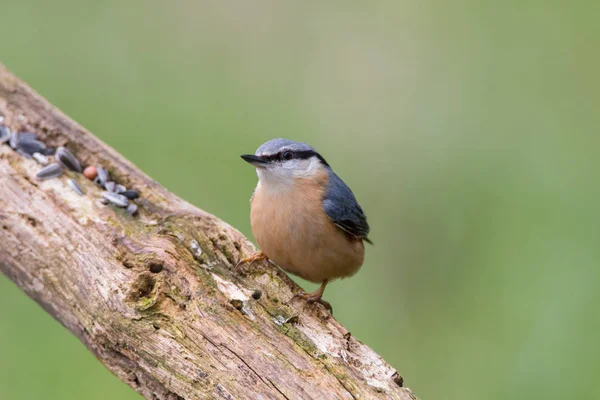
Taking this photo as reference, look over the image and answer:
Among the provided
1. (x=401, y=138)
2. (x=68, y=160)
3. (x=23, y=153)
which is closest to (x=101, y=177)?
(x=68, y=160)

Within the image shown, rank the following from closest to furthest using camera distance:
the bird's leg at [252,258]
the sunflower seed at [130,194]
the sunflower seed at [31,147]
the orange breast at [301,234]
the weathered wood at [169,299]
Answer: the weathered wood at [169,299] < the bird's leg at [252,258] < the orange breast at [301,234] < the sunflower seed at [130,194] < the sunflower seed at [31,147]

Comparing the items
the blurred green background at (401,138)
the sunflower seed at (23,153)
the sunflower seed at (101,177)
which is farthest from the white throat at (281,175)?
the blurred green background at (401,138)

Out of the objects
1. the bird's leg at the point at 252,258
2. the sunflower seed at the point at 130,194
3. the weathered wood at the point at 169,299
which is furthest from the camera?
A: the sunflower seed at the point at 130,194

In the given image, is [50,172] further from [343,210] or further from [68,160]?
[343,210]

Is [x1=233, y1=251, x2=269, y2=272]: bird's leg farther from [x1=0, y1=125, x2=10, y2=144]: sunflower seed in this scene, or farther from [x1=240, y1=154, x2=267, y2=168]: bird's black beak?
[x1=0, y1=125, x2=10, y2=144]: sunflower seed

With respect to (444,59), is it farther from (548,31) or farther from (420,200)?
(420,200)

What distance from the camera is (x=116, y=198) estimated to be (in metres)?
3.28

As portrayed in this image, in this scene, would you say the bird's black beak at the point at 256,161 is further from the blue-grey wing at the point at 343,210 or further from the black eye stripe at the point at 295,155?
the blue-grey wing at the point at 343,210

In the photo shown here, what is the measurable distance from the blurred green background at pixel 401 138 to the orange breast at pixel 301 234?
52.1 inches

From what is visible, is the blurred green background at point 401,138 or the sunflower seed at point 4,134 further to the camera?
the blurred green background at point 401,138

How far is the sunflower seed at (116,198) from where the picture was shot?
3.25 meters

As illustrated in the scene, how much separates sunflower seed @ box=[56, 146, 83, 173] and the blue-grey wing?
1.25 m

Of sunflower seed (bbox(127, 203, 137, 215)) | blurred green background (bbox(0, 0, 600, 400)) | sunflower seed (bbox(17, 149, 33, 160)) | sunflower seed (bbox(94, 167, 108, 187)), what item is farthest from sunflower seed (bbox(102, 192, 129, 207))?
blurred green background (bbox(0, 0, 600, 400))

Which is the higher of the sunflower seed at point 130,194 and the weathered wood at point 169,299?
the sunflower seed at point 130,194
